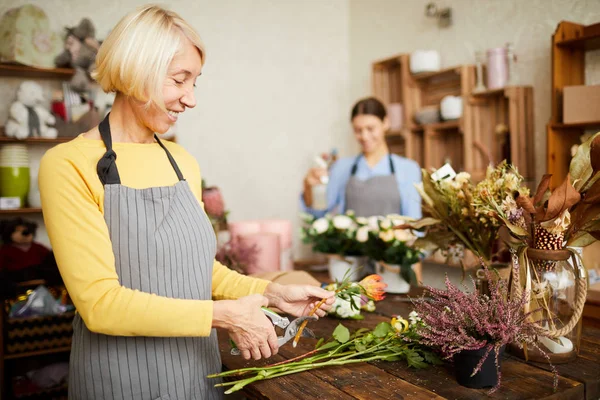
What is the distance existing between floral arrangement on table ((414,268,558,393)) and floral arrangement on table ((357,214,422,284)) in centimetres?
80

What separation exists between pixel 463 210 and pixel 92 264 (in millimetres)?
1059

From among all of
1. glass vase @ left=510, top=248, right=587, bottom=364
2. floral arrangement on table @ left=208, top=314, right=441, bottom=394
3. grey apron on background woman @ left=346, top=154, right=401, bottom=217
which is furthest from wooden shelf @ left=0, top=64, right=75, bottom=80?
glass vase @ left=510, top=248, right=587, bottom=364

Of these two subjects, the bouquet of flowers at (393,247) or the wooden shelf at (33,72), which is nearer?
the bouquet of flowers at (393,247)

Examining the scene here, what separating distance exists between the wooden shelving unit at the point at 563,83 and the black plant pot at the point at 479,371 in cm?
202

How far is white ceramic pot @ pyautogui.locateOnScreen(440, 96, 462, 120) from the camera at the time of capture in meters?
3.73

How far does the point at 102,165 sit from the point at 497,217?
3.39 ft

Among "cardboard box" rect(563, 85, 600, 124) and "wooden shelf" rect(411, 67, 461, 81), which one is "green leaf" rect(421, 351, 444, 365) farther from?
"wooden shelf" rect(411, 67, 461, 81)

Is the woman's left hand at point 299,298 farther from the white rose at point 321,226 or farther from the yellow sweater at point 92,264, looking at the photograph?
the white rose at point 321,226

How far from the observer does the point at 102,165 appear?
1.25 m

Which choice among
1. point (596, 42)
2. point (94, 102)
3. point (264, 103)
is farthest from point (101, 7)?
point (596, 42)

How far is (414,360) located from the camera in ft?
4.46

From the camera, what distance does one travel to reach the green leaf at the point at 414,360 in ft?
4.44

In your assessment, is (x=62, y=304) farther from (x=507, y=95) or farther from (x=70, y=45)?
(x=507, y=95)

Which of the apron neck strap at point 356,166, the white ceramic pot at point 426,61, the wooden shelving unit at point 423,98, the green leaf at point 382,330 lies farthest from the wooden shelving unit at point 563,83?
the green leaf at point 382,330
